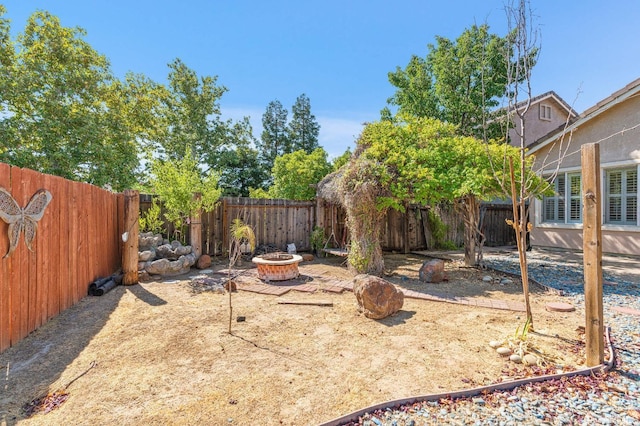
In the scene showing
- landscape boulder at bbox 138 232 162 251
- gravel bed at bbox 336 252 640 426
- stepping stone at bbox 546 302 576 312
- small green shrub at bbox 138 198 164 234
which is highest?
small green shrub at bbox 138 198 164 234

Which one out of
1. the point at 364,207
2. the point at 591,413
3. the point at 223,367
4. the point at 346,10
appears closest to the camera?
the point at 591,413

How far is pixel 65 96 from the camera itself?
11727mm

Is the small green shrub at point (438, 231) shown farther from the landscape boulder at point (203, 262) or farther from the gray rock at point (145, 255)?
the gray rock at point (145, 255)

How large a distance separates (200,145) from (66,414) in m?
20.6

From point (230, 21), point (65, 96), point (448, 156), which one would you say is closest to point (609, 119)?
point (448, 156)

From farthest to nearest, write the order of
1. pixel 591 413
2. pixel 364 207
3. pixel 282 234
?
pixel 282 234
pixel 364 207
pixel 591 413

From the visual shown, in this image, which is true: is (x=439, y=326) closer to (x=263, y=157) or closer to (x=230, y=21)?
(x=230, y=21)

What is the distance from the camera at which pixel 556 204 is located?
33.3 ft

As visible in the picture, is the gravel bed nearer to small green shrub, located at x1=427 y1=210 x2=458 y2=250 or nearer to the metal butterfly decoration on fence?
the metal butterfly decoration on fence

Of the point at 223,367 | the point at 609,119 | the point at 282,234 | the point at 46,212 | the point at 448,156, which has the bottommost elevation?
the point at 223,367

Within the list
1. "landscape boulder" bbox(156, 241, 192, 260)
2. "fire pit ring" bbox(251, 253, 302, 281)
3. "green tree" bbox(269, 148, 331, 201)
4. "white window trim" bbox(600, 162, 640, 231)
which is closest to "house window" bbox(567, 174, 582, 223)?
"white window trim" bbox(600, 162, 640, 231)

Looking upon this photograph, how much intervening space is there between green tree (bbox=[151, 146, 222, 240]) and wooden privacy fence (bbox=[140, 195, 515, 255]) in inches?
27.0

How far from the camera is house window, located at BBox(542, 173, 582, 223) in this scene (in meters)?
9.50

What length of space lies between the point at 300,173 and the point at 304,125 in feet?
53.1
